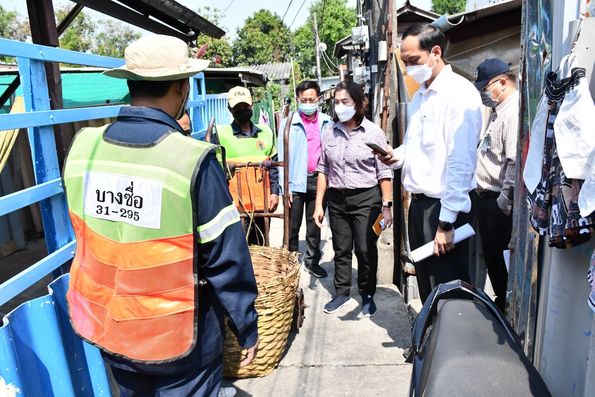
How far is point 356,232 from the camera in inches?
148

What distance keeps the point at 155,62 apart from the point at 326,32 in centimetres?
3790

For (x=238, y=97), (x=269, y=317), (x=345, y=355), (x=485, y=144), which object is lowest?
(x=345, y=355)

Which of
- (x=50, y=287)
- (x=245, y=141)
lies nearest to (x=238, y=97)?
(x=245, y=141)

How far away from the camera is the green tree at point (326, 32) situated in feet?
120

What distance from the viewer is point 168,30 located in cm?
Result: 483

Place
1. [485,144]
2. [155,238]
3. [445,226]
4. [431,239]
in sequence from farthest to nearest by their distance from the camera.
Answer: [485,144]
[431,239]
[445,226]
[155,238]

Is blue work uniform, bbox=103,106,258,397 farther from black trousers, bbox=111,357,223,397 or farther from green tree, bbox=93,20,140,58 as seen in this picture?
green tree, bbox=93,20,140,58

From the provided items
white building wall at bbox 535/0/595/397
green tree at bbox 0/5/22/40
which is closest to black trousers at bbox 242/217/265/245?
white building wall at bbox 535/0/595/397

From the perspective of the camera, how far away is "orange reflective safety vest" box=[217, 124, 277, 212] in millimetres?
3574

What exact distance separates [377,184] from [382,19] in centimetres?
174

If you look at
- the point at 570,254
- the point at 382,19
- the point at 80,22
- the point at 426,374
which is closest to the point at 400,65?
the point at 382,19

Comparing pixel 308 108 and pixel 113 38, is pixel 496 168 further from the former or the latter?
pixel 113 38

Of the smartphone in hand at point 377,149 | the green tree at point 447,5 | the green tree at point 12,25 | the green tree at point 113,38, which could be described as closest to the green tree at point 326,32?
the green tree at point 447,5

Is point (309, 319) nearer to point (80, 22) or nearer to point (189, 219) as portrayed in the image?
point (189, 219)
